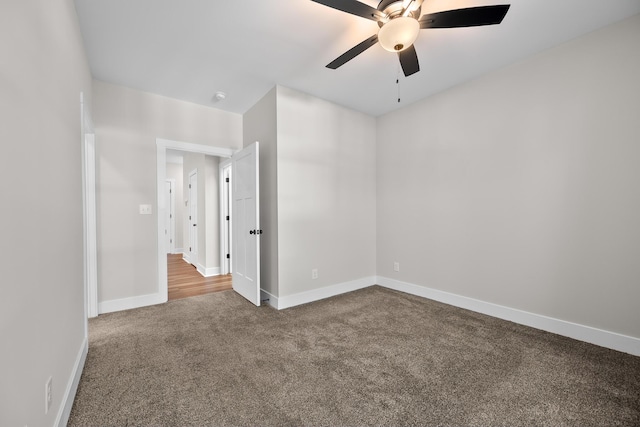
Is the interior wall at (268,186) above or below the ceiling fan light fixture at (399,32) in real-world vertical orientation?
below

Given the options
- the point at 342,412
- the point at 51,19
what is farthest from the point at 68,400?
the point at 51,19

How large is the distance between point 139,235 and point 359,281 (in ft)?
9.53

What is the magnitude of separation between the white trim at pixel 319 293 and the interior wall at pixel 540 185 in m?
0.70

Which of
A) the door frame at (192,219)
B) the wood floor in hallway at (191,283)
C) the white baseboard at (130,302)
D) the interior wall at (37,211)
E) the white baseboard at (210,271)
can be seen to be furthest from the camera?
the door frame at (192,219)

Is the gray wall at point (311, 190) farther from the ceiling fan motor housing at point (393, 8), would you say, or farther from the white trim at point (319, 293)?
the ceiling fan motor housing at point (393, 8)

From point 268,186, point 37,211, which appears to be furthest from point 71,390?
point 268,186

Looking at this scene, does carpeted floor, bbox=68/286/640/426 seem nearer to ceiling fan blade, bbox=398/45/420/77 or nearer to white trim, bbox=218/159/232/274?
white trim, bbox=218/159/232/274

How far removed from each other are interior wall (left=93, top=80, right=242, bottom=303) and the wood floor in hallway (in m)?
0.58

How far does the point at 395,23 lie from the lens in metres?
1.64

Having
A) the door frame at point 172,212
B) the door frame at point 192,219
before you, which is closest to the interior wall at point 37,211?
the door frame at point 192,219

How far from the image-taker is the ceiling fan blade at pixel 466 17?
1524mm

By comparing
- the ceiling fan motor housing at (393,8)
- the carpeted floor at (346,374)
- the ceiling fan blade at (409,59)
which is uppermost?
the ceiling fan motor housing at (393,8)

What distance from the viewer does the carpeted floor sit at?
4.89 ft

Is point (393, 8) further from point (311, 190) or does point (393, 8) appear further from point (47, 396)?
point (47, 396)
